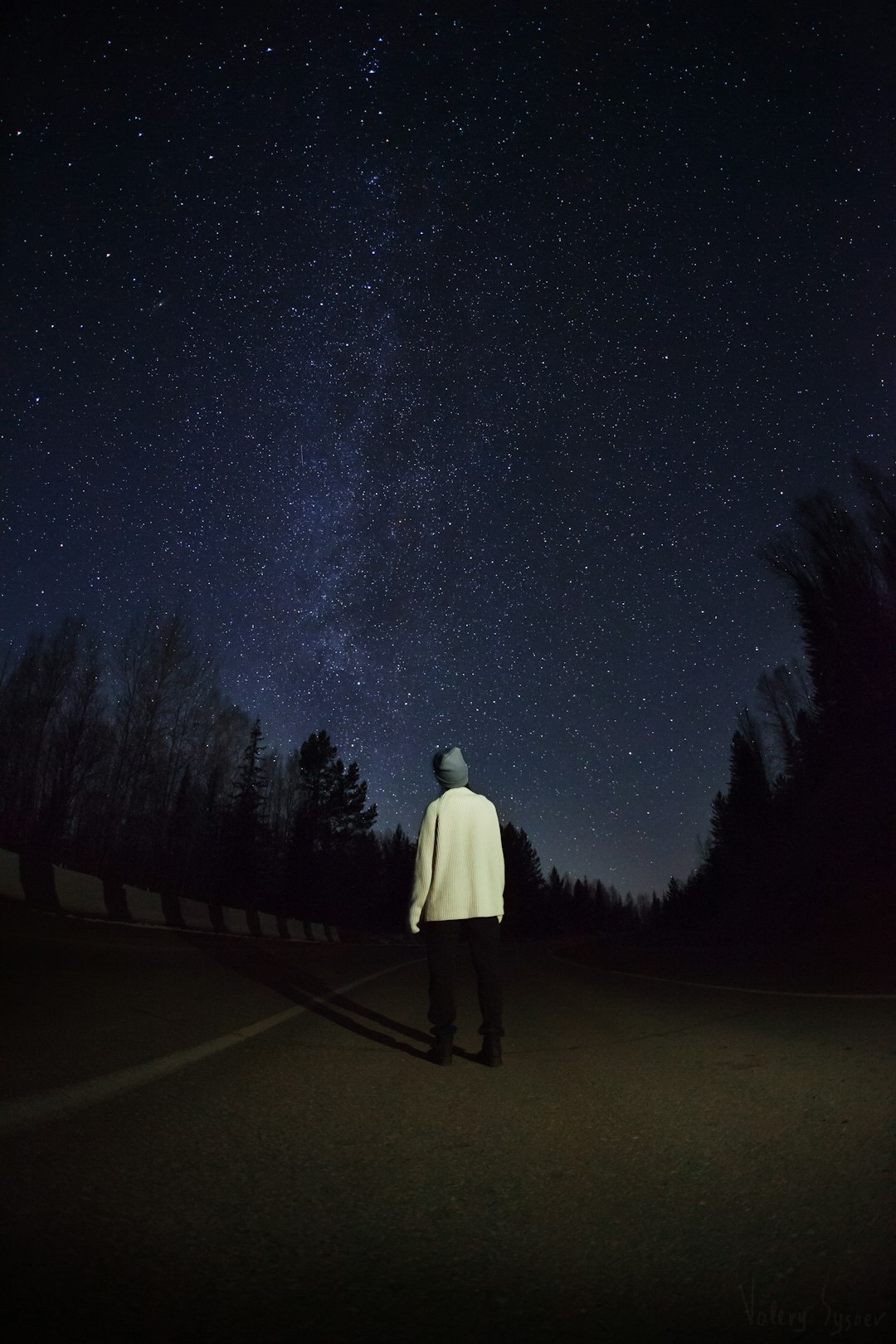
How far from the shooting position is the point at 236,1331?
4.43 feet

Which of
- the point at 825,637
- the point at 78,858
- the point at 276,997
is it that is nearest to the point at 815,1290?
the point at 276,997

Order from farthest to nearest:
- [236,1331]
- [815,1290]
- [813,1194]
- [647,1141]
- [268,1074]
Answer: [268,1074]
[647,1141]
[813,1194]
[815,1290]
[236,1331]

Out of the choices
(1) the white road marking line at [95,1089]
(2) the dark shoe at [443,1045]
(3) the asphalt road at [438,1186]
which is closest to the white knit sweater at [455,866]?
(2) the dark shoe at [443,1045]

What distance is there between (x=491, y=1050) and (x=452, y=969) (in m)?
0.51

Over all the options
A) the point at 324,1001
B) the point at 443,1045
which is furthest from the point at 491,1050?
the point at 324,1001

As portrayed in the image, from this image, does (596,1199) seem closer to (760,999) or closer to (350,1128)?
(350,1128)

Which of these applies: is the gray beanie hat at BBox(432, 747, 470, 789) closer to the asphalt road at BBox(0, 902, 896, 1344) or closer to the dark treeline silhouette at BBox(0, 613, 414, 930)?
the asphalt road at BBox(0, 902, 896, 1344)

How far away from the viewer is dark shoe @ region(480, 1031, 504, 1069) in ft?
13.8

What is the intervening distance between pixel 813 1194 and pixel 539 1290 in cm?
103

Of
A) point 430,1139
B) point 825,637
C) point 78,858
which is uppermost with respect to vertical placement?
point 825,637

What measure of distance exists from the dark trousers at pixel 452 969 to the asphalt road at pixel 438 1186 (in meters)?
0.29

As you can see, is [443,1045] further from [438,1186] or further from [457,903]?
[438,1186]

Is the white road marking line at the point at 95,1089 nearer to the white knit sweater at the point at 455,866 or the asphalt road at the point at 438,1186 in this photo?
the asphalt road at the point at 438,1186

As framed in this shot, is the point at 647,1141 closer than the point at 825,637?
Yes
